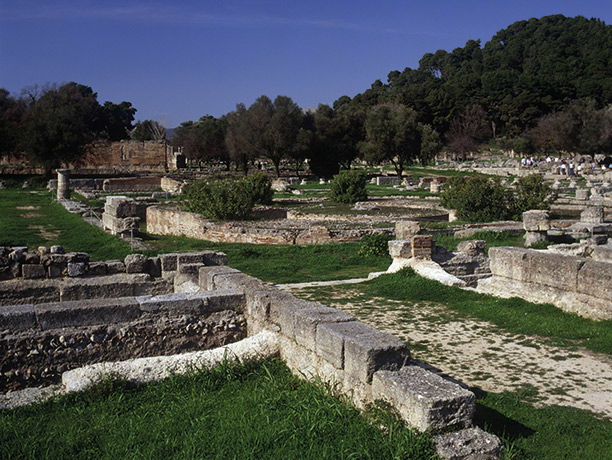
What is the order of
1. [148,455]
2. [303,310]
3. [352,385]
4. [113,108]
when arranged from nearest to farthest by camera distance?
[148,455] → [352,385] → [303,310] → [113,108]

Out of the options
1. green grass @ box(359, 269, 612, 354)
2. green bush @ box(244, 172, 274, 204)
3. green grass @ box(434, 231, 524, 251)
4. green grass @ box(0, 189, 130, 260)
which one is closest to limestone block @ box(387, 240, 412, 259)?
green grass @ box(359, 269, 612, 354)

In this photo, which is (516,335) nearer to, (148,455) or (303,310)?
(303,310)

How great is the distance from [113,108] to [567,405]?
9172 centimetres

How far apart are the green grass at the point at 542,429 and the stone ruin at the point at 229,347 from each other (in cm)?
43

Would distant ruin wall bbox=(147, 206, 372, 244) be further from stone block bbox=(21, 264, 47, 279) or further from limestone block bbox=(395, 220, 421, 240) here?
stone block bbox=(21, 264, 47, 279)

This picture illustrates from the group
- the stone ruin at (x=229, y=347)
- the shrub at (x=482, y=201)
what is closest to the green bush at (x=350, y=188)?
the shrub at (x=482, y=201)

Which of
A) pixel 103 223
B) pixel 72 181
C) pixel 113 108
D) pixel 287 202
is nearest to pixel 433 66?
pixel 113 108

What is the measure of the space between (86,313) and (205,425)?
200 centimetres

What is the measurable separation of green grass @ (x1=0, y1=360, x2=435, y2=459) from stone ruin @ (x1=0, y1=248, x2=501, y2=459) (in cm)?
18

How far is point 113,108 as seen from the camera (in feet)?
297

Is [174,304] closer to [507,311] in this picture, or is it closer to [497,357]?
[497,357]

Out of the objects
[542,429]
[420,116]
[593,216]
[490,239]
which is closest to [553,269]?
[542,429]

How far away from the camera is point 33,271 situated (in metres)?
8.88

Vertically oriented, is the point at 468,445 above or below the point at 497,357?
above
